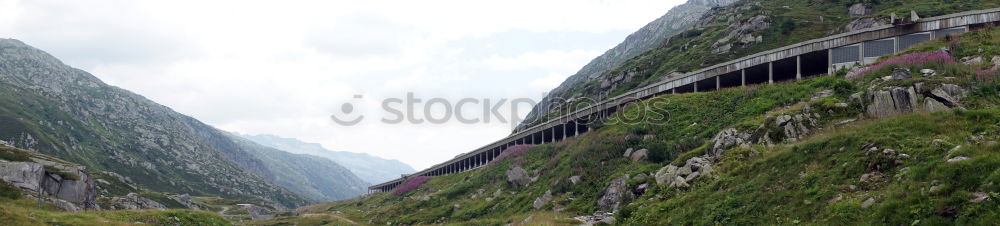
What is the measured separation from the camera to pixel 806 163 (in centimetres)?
2500

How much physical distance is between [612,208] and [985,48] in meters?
24.6

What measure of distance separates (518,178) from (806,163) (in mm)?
Answer: 28304

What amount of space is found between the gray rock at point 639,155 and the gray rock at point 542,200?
5.87 meters

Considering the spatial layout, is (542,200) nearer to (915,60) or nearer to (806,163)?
(806,163)

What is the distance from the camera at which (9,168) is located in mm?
55125

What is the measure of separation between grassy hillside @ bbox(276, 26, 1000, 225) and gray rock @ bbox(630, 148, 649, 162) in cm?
66

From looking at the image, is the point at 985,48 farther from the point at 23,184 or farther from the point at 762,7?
the point at 762,7

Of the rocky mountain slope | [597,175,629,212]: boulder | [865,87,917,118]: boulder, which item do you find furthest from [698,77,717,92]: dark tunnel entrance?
[865,87,917,118]: boulder

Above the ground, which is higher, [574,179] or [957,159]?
[957,159]

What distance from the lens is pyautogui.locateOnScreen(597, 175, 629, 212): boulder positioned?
33.5 meters

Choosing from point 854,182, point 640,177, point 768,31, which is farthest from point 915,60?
point 768,31

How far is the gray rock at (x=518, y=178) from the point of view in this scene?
5053 cm

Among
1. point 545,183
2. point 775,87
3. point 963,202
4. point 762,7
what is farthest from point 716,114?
point 762,7

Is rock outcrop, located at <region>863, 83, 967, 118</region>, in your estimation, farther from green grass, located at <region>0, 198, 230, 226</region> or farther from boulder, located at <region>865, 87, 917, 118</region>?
green grass, located at <region>0, 198, 230, 226</region>
